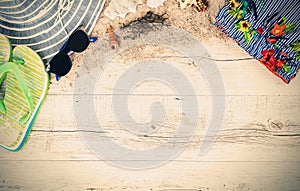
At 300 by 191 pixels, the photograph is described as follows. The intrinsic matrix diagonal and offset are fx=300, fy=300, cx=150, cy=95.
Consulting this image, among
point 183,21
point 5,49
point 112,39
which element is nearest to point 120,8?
point 112,39

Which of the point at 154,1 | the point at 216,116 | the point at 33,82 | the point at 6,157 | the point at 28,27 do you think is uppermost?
the point at 154,1

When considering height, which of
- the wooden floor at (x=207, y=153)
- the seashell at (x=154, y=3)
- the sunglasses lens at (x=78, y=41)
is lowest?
the wooden floor at (x=207, y=153)

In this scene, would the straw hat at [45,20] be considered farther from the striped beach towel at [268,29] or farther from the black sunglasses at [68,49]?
the striped beach towel at [268,29]

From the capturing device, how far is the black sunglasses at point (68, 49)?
1159 millimetres

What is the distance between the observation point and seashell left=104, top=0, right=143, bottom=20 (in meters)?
1.18

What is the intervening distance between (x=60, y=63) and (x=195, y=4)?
574 millimetres

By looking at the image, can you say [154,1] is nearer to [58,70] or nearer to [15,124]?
[58,70]

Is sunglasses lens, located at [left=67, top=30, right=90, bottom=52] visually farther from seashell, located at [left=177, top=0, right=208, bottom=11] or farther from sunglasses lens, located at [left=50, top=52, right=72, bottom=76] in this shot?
seashell, located at [left=177, top=0, right=208, bottom=11]

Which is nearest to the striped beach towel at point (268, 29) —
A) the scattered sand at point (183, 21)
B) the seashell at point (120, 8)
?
the scattered sand at point (183, 21)

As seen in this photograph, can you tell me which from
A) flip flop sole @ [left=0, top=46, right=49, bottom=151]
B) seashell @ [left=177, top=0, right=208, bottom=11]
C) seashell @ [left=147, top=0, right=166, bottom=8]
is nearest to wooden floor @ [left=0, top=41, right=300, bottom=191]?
flip flop sole @ [left=0, top=46, right=49, bottom=151]

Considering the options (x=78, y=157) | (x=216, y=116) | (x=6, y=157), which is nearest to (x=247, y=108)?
(x=216, y=116)

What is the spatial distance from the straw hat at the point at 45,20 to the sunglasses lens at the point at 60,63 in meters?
0.05

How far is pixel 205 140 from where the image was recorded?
124cm

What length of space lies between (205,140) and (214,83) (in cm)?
24
